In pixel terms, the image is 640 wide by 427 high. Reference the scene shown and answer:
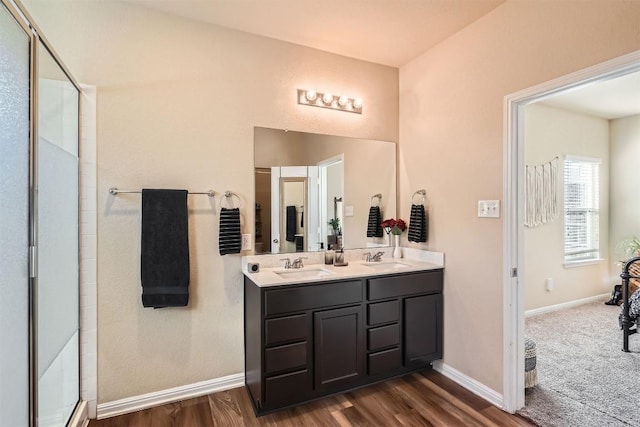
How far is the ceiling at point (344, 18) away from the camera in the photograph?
213 cm

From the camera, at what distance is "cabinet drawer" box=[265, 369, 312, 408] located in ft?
6.55

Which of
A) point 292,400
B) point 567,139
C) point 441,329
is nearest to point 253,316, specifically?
point 292,400

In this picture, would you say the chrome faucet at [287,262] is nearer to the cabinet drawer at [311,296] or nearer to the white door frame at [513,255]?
the cabinet drawer at [311,296]

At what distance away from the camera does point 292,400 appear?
206cm

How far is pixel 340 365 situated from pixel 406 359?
0.57 metres

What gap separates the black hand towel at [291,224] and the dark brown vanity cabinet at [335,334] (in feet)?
1.65

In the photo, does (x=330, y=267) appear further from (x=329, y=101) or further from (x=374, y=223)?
(x=329, y=101)

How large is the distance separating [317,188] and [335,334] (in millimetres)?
1183

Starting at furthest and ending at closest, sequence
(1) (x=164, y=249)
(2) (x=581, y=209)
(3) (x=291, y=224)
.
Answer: (2) (x=581, y=209), (3) (x=291, y=224), (1) (x=164, y=249)

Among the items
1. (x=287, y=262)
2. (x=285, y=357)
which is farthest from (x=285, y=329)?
(x=287, y=262)

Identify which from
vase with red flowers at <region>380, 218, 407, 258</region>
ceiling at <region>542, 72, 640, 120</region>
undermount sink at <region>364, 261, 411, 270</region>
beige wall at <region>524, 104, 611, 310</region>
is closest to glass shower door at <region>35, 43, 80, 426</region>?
undermount sink at <region>364, 261, 411, 270</region>

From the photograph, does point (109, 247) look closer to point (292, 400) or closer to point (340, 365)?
point (292, 400)

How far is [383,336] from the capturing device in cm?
235

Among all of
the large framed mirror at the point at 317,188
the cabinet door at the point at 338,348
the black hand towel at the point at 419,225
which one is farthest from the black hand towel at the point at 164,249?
the black hand towel at the point at 419,225
